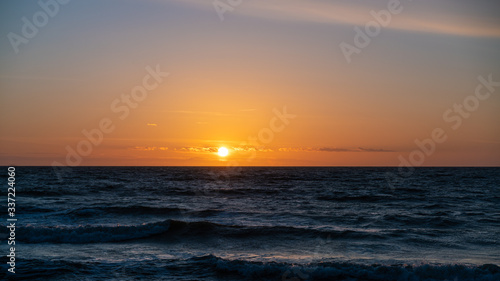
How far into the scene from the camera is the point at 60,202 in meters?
35.5

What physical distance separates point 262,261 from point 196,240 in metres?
5.60

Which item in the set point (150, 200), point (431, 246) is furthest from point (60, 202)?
point (431, 246)

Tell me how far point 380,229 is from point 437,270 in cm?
857

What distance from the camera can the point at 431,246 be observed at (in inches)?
784

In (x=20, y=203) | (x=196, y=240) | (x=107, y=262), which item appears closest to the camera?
(x=107, y=262)

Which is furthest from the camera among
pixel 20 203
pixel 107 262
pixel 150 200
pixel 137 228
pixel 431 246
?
pixel 150 200

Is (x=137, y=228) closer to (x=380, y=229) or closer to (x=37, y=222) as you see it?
(x=37, y=222)

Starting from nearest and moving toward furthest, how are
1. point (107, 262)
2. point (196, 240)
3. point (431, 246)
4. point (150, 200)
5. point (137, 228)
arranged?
point (107, 262) < point (431, 246) < point (196, 240) < point (137, 228) < point (150, 200)

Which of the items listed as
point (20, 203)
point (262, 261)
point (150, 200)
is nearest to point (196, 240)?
point (262, 261)

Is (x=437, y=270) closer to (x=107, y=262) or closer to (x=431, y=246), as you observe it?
(x=431, y=246)

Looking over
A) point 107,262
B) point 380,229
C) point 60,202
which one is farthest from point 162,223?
point 60,202

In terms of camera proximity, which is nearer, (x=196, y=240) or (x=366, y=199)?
(x=196, y=240)

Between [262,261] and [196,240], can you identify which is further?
[196,240]

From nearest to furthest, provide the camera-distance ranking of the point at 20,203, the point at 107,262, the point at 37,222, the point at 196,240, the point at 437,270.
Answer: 1. the point at 437,270
2. the point at 107,262
3. the point at 196,240
4. the point at 37,222
5. the point at 20,203
